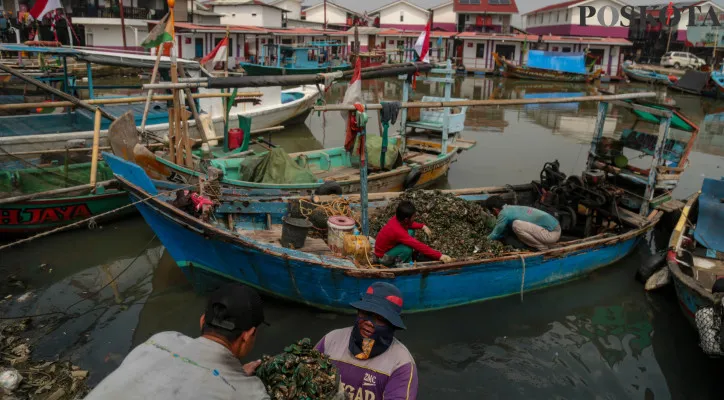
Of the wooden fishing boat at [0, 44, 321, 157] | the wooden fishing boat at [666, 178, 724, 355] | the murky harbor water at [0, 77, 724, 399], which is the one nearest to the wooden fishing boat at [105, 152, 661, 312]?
the murky harbor water at [0, 77, 724, 399]

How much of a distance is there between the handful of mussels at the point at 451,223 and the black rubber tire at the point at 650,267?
2577 millimetres

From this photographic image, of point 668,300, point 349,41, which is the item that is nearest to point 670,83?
point 349,41

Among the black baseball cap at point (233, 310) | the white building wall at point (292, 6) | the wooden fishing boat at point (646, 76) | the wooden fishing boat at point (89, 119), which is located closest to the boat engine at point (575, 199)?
the wooden fishing boat at point (89, 119)

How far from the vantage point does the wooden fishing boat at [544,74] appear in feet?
122

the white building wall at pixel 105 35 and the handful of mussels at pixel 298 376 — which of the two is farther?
the white building wall at pixel 105 35

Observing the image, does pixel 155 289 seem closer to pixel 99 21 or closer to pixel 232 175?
pixel 232 175

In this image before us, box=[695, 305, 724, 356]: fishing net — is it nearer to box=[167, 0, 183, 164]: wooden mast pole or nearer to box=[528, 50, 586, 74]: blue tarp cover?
box=[167, 0, 183, 164]: wooden mast pole

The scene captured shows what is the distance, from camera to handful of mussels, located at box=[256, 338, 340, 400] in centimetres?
228

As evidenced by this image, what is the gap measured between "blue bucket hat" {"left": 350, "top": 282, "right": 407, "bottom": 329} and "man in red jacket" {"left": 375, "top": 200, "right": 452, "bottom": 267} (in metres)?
3.05

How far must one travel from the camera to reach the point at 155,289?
7648 mm

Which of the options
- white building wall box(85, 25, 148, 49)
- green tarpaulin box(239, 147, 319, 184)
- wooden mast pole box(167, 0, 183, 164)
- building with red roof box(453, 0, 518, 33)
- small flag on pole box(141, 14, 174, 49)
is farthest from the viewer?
building with red roof box(453, 0, 518, 33)

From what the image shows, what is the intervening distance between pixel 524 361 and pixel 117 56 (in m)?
12.0

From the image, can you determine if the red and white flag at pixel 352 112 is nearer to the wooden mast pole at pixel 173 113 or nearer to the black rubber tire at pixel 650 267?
the wooden mast pole at pixel 173 113

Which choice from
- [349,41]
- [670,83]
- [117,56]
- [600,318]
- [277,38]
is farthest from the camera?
[349,41]
